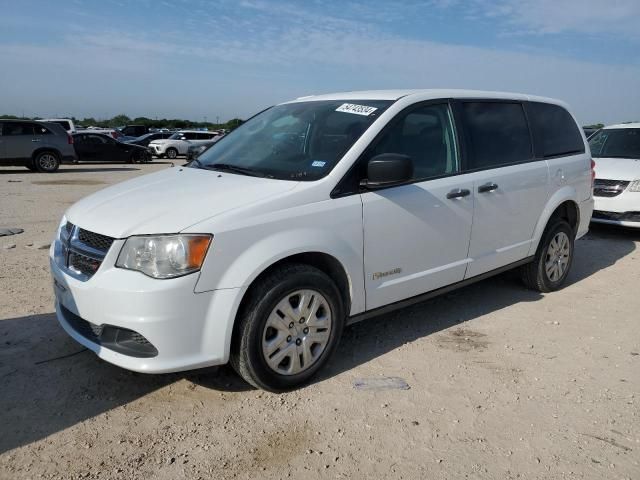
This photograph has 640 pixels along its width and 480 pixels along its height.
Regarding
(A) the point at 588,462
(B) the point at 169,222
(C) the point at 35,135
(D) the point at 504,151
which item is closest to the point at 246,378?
(B) the point at 169,222

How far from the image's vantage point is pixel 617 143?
924 cm

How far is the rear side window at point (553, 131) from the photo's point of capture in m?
5.25

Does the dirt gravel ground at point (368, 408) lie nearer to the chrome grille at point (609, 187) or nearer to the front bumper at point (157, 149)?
the chrome grille at point (609, 187)

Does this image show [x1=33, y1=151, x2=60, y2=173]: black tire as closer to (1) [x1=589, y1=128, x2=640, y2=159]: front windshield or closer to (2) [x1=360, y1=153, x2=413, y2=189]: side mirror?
(1) [x1=589, y1=128, x2=640, y2=159]: front windshield

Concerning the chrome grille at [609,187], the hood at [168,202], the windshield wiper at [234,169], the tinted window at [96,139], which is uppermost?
the windshield wiper at [234,169]

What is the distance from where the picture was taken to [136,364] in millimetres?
3039

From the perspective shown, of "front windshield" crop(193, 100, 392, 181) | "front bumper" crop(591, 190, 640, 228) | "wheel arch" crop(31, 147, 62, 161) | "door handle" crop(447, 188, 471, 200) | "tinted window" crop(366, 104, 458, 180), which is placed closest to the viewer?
"front windshield" crop(193, 100, 392, 181)

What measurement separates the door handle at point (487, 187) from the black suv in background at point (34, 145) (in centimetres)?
1618

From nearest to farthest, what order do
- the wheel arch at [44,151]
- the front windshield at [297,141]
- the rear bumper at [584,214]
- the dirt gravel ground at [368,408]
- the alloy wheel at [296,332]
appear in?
the dirt gravel ground at [368,408] → the alloy wheel at [296,332] → the front windshield at [297,141] → the rear bumper at [584,214] → the wheel arch at [44,151]

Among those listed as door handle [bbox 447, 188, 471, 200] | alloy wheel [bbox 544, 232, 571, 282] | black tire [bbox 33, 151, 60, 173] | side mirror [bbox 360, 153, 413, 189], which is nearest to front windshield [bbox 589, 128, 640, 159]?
alloy wheel [bbox 544, 232, 571, 282]

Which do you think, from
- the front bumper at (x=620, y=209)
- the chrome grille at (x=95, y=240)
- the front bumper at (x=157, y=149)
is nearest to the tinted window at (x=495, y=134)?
the chrome grille at (x=95, y=240)

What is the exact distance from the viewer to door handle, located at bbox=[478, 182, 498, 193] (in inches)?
174

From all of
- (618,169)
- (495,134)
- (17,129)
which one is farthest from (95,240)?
(17,129)

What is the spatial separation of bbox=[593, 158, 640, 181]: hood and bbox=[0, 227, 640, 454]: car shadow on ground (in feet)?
12.3
